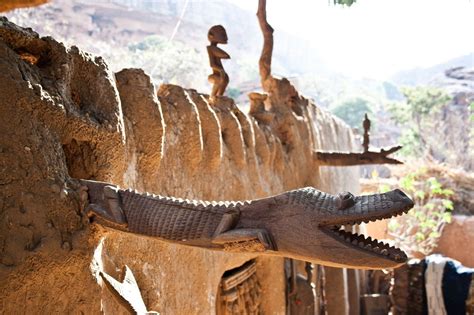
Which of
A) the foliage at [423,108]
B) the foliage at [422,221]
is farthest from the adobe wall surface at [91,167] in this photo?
the foliage at [423,108]

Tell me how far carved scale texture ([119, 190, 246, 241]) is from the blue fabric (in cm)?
578

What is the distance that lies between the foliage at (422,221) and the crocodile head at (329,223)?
29.7 ft

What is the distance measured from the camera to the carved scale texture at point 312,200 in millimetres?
1599

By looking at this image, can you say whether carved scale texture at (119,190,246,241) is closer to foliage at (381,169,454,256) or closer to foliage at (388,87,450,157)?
foliage at (381,169,454,256)

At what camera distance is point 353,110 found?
1062 inches

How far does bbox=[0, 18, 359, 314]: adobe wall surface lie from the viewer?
165 centimetres

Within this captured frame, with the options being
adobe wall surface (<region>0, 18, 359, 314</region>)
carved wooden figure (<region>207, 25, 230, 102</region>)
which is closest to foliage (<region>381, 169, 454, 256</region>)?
carved wooden figure (<region>207, 25, 230, 102</region>)

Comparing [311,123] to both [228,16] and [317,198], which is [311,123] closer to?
[317,198]

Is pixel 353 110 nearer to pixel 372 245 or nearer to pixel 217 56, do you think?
pixel 217 56

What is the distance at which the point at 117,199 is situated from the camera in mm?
1759

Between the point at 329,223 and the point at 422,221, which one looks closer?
the point at 329,223

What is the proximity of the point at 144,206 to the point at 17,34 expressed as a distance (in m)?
0.76

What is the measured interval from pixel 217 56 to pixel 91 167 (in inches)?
90.4

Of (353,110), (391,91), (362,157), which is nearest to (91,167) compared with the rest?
(362,157)
